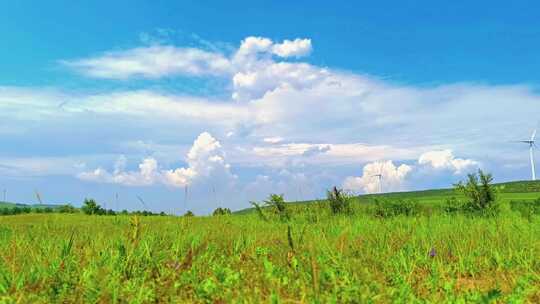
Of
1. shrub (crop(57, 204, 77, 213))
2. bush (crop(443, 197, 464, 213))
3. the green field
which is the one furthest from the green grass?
shrub (crop(57, 204, 77, 213))

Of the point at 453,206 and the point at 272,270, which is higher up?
the point at 453,206

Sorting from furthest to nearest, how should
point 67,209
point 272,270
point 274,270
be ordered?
point 67,209 < point 274,270 < point 272,270

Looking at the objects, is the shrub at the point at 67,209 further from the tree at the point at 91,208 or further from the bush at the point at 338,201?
the bush at the point at 338,201

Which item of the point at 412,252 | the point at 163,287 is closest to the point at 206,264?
the point at 163,287

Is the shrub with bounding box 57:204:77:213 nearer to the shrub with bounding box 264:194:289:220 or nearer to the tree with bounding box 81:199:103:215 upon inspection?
the tree with bounding box 81:199:103:215

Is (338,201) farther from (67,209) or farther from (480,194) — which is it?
(67,209)

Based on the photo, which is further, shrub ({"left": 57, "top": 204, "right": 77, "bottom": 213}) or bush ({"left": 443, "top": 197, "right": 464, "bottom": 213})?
shrub ({"left": 57, "top": 204, "right": 77, "bottom": 213})

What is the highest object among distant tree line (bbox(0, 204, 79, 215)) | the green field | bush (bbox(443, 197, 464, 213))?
distant tree line (bbox(0, 204, 79, 215))

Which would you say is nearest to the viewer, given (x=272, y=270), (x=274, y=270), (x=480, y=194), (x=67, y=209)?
(x=272, y=270)

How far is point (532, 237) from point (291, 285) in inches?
209

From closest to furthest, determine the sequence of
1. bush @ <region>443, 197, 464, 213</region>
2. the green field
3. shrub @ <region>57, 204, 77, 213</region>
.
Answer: the green field
bush @ <region>443, 197, 464, 213</region>
shrub @ <region>57, 204, 77, 213</region>

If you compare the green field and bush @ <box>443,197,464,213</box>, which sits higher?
bush @ <box>443,197,464,213</box>

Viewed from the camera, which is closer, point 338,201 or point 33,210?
point 338,201

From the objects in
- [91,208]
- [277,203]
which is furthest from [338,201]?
[91,208]
